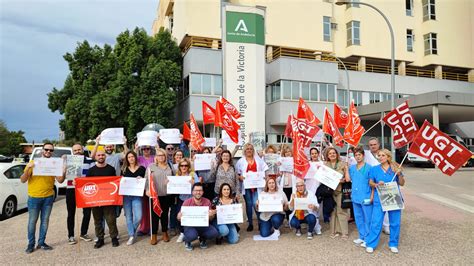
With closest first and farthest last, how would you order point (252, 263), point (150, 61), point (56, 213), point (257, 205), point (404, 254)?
1. point (252, 263)
2. point (404, 254)
3. point (257, 205)
4. point (56, 213)
5. point (150, 61)

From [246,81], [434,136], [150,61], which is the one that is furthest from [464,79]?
[434,136]

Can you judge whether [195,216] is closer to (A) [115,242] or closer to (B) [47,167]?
(A) [115,242]

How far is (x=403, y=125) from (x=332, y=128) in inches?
142

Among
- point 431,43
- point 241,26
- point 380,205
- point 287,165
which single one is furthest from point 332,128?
point 431,43

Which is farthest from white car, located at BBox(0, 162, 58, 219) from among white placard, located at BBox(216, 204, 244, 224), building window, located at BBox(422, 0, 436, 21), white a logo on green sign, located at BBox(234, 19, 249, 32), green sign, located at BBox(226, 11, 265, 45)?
building window, located at BBox(422, 0, 436, 21)

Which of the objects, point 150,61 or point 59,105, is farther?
point 59,105

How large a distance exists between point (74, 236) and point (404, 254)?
623 centimetres

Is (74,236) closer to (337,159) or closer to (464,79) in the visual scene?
(337,159)

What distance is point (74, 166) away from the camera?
6.29 metres

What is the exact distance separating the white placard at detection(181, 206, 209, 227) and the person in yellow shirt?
7.85 ft

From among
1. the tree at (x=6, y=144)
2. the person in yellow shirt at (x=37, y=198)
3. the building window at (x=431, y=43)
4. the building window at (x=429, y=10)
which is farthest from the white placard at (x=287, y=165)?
the tree at (x=6, y=144)

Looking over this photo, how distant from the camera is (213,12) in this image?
26.1 m

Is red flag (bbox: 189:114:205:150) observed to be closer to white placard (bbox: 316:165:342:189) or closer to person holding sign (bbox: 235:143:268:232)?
person holding sign (bbox: 235:143:268:232)

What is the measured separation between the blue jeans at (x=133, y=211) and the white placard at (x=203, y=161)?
1396mm
